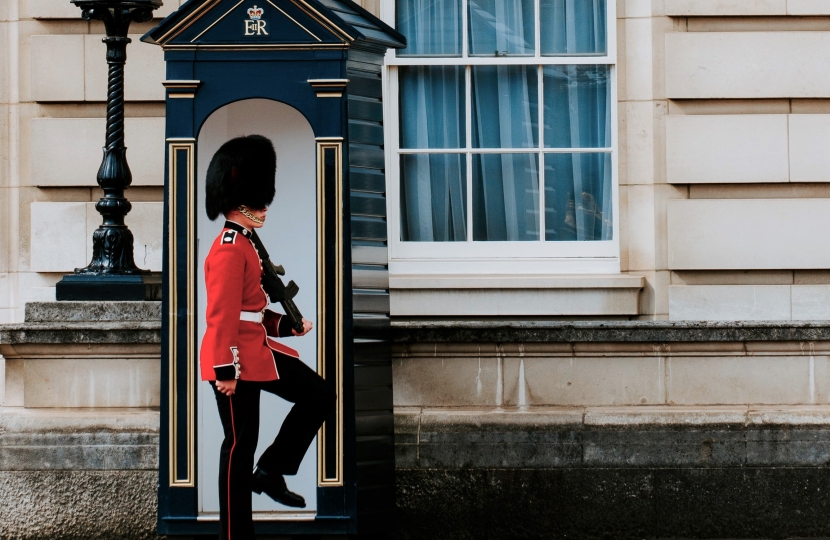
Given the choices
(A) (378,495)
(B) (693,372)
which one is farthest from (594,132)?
(A) (378,495)

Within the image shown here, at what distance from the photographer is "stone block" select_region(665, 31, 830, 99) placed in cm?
673

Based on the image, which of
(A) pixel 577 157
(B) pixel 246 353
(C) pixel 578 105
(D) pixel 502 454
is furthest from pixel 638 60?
(B) pixel 246 353

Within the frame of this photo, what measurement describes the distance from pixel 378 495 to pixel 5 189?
139 inches

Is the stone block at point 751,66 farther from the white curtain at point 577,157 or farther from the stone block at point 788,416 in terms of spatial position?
the stone block at point 788,416

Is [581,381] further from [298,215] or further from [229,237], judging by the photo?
[229,237]

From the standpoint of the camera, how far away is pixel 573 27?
23.1ft

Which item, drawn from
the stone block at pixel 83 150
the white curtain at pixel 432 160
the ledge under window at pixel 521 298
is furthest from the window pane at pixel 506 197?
the stone block at pixel 83 150

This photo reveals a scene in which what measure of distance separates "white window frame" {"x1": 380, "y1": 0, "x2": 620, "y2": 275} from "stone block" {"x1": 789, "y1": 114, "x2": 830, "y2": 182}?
1.06 metres

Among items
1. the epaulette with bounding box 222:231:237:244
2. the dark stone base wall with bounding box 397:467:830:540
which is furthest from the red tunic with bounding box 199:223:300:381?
the dark stone base wall with bounding box 397:467:830:540

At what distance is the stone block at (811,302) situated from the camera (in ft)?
22.1

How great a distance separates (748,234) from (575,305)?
1.13 m

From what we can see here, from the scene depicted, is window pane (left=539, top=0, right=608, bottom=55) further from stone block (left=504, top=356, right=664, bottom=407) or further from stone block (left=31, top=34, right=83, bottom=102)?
stone block (left=31, top=34, right=83, bottom=102)

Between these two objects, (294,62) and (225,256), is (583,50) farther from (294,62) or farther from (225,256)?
(225,256)

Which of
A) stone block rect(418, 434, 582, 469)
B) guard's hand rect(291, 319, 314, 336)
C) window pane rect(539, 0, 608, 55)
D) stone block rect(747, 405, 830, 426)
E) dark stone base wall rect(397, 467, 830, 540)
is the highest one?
window pane rect(539, 0, 608, 55)
